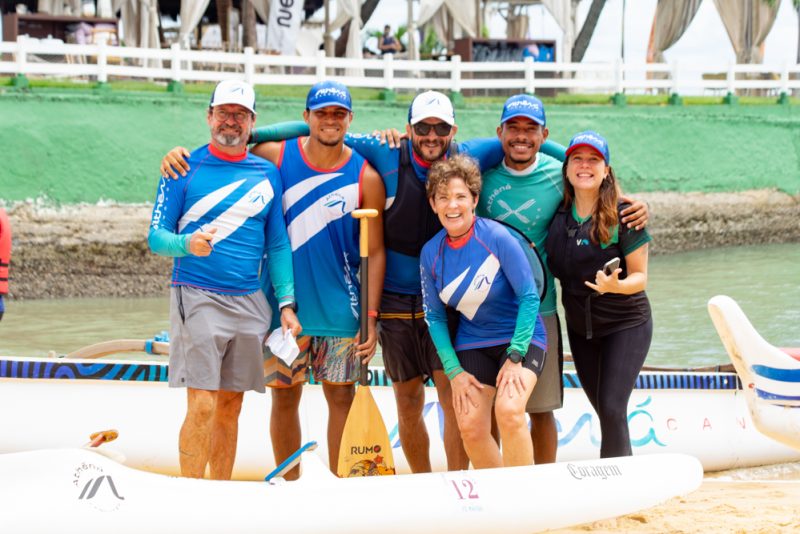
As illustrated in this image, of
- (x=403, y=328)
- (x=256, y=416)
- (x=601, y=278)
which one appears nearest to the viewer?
(x=601, y=278)

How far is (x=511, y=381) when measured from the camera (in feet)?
16.3

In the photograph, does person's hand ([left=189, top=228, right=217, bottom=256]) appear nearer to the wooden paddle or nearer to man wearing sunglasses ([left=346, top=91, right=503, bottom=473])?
the wooden paddle

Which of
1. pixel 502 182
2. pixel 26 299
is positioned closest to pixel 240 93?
pixel 502 182

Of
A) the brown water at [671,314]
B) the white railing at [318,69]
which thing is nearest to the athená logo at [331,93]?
the brown water at [671,314]

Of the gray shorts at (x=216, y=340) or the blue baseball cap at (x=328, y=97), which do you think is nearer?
the gray shorts at (x=216, y=340)

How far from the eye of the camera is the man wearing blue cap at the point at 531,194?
209 inches

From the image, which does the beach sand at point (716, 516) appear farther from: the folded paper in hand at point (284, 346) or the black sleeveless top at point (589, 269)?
the folded paper in hand at point (284, 346)

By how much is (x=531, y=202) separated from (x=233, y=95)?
1.52 metres

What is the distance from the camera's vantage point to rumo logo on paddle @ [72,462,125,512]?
175 inches

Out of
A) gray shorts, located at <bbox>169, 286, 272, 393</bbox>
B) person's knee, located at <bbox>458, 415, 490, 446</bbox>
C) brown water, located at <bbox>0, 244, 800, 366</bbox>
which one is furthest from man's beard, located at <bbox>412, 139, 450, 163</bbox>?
brown water, located at <bbox>0, 244, 800, 366</bbox>

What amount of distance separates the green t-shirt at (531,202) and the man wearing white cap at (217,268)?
1092 millimetres

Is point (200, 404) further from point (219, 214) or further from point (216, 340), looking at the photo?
point (219, 214)

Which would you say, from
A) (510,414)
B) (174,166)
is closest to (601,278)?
(510,414)

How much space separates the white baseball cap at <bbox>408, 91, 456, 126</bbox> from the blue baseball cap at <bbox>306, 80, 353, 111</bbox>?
33 centimetres
